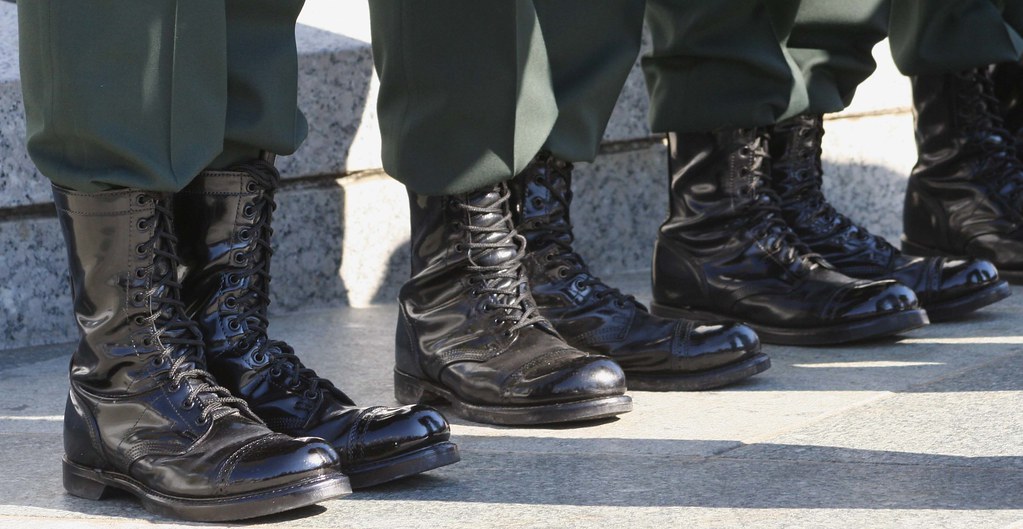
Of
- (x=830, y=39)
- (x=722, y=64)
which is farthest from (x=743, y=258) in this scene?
(x=830, y=39)

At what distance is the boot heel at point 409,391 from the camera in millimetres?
1877

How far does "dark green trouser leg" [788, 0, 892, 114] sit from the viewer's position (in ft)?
7.66

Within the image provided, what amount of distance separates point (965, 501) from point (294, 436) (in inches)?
28.8

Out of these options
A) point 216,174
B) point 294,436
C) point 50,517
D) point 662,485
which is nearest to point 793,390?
point 662,485

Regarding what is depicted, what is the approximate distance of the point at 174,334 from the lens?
1.44m

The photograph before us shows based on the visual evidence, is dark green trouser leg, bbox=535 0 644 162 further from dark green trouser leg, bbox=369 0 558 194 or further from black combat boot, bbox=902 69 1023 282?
black combat boot, bbox=902 69 1023 282

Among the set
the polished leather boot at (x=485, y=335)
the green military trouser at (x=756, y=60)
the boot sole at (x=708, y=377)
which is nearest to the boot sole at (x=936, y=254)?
the green military trouser at (x=756, y=60)

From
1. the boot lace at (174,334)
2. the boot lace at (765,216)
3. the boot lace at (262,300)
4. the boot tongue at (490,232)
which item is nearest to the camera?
the boot lace at (174,334)

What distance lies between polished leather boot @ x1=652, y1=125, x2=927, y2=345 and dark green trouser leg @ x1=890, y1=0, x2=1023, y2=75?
0.55 m

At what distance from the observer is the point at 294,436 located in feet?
4.92

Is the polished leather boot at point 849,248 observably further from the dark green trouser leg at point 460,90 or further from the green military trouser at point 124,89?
the green military trouser at point 124,89

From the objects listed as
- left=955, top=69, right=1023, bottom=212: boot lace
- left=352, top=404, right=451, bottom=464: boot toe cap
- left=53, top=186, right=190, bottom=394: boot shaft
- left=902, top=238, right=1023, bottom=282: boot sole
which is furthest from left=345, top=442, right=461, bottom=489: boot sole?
left=955, top=69, right=1023, bottom=212: boot lace

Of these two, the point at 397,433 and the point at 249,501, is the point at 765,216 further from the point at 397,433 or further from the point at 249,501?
the point at 249,501

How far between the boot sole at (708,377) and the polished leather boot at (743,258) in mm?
294
